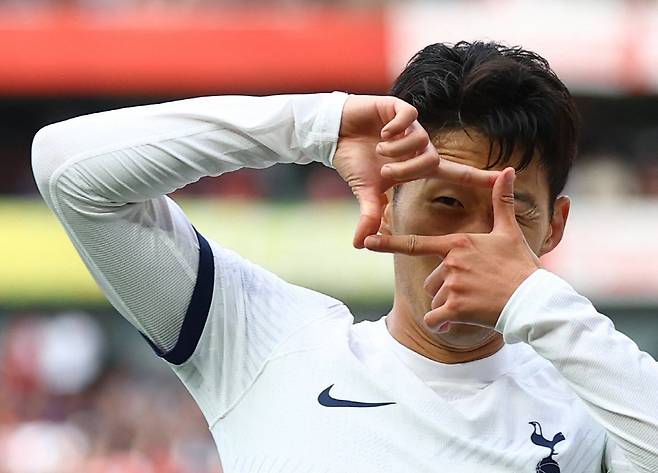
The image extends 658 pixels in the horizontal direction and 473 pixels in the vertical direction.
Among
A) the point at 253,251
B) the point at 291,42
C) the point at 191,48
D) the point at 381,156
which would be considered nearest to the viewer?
the point at 381,156

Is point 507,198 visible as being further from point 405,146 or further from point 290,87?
point 290,87

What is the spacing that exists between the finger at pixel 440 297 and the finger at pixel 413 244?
6cm

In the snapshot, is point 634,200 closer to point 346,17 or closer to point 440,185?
point 346,17

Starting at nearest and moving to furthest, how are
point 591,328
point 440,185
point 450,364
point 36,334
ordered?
point 591,328 < point 440,185 < point 450,364 < point 36,334

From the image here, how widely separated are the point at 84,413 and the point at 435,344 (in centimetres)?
850

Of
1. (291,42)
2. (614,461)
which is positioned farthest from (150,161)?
(291,42)

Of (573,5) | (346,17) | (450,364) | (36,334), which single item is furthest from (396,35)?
(450,364)

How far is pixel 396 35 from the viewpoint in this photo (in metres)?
13.0

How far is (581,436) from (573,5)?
36.9 ft

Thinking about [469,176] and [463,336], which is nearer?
[469,176]

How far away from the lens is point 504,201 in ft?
6.90

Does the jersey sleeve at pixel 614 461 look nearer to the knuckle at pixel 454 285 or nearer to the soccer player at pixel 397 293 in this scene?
the soccer player at pixel 397 293

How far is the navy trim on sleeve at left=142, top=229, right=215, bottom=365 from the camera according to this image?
7.64ft

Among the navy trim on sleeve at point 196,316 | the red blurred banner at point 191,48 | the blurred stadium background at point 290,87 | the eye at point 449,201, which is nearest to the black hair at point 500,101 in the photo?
the eye at point 449,201
